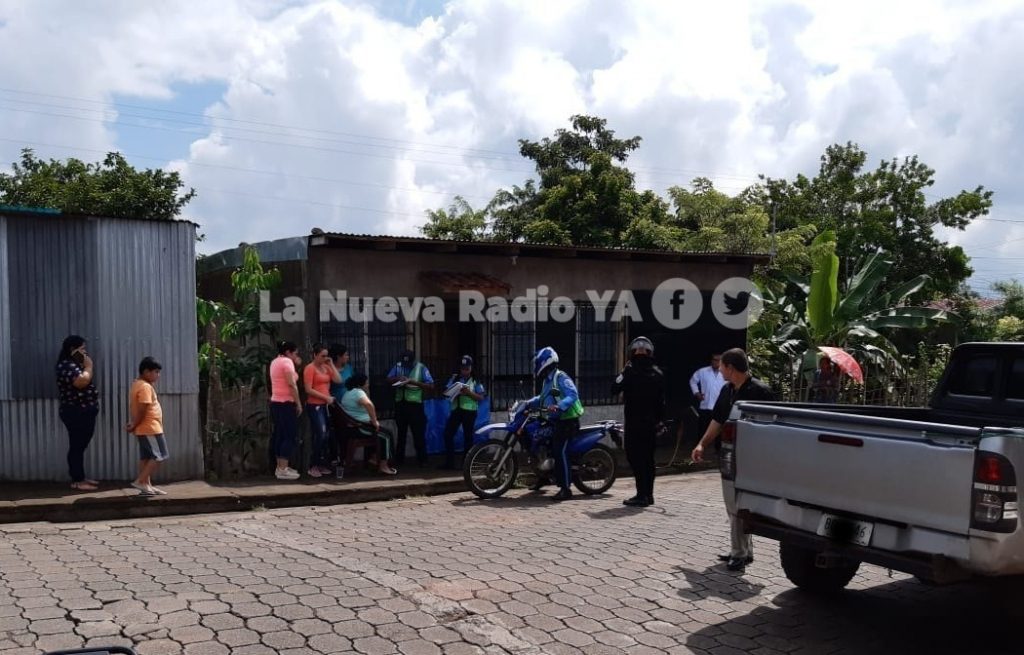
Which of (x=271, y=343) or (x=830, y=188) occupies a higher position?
(x=830, y=188)

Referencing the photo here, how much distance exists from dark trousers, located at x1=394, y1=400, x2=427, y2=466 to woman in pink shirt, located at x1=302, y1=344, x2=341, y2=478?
111cm

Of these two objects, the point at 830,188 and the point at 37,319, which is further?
the point at 830,188

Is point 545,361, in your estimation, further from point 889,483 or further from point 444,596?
point 889,483

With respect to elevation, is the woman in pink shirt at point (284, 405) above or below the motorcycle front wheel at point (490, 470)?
above

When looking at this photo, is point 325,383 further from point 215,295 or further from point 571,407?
point 215,295

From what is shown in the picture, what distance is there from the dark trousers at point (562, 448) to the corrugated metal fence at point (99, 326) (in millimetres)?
3912

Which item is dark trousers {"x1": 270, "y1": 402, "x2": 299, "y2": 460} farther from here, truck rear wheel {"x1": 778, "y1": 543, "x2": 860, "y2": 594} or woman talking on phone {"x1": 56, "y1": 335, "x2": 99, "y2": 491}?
truck rear wheel {"x1": 778, "y1": 543, "x2": 860, "y2": 594}

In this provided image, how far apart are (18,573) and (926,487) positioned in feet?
18.8

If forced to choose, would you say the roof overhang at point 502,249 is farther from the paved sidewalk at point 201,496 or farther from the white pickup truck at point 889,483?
the white pickup truck at point 889,483

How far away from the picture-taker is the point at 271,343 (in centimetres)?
1144

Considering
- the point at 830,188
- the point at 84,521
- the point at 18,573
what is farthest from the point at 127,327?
the point at 830,188

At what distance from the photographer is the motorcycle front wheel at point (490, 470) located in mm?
9570

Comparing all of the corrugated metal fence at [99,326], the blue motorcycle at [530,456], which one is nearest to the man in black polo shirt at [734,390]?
the blue motorcycle at [530,456]

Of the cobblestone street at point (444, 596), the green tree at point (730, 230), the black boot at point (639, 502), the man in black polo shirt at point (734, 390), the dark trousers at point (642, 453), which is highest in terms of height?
the green tree at point (730, 230)
